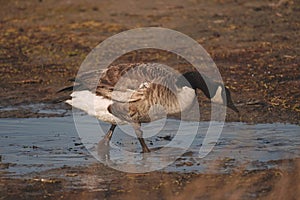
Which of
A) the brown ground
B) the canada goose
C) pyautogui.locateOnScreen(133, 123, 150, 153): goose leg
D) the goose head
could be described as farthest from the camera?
the goose head

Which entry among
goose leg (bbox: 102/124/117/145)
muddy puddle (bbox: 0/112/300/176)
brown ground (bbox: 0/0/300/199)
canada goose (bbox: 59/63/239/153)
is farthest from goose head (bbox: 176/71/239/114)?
goose leg (bbox: 102/124/117/145)

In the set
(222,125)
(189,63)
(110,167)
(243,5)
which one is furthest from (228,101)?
(243,5)

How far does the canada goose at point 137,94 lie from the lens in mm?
8375

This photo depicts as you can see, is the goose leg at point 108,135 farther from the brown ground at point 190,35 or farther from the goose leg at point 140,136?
the brown ground at point 190,35

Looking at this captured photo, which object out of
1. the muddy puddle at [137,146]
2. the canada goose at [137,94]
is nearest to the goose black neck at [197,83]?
the canada goose at [137,94]

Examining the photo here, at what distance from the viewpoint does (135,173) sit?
24.9 ft

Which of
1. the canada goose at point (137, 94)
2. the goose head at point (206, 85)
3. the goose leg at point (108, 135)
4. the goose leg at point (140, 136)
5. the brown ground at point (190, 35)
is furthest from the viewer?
the goose leg at point (108, 135)

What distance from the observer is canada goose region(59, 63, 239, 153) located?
27.5 ft

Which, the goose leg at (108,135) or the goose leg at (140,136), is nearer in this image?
the goose leg at (140,136)

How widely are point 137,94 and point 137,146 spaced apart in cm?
80

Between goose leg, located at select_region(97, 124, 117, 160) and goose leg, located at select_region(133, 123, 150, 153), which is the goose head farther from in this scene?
goose leg, located at select_region(97, 124, 117, 160)

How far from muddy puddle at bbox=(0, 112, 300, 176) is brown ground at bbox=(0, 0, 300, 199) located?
1.18 feet

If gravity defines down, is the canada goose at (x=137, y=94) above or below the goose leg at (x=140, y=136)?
above

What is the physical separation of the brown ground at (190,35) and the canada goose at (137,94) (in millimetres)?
1031
